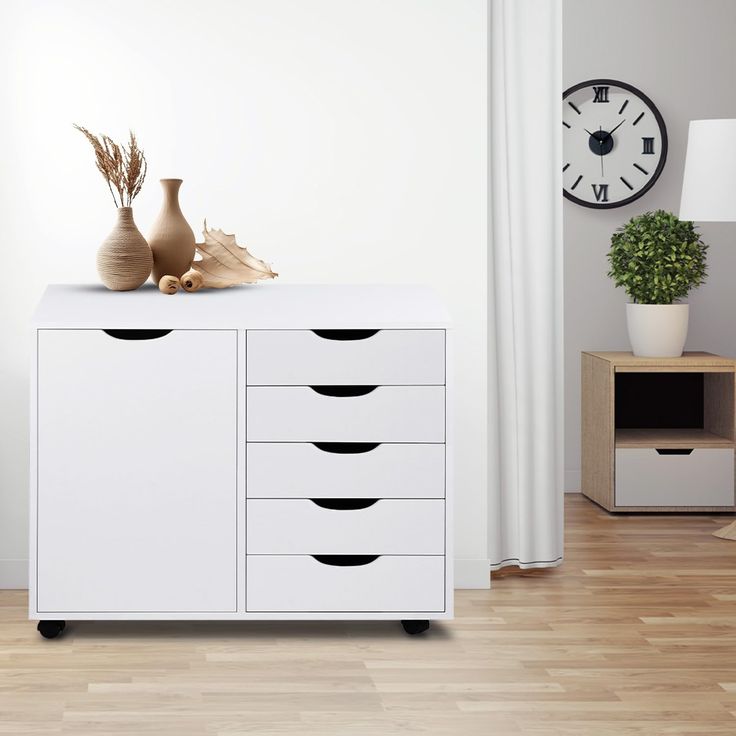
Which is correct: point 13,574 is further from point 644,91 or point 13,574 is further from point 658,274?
point 644,91

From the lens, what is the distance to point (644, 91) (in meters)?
4.82

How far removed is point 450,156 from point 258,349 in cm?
91

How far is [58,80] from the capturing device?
10.4ft

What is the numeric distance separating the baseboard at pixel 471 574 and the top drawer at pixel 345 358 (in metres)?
0.77

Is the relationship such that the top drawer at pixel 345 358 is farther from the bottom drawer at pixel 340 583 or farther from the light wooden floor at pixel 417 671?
the light wooden floor at pixel 417 671

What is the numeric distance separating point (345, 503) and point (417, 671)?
0.45 meters

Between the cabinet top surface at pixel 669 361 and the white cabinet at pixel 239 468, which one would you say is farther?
the cabinet top surface at pixel 669 361

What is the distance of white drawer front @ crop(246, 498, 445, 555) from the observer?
8.95ft

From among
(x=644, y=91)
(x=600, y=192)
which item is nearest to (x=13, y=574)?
(x=600, y=192)

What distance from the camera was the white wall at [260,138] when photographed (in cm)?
318

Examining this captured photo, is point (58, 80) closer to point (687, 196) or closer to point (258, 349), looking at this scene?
point (258, 349)

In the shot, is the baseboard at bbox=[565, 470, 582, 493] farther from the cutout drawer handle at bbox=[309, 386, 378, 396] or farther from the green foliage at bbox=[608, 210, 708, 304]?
Answer: the cutout drawer handle at bbox=[309, 386, 378, 396]

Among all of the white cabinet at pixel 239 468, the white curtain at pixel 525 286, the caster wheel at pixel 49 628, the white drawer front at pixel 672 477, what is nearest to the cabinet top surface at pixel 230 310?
the white cabinet at pixel 239 468

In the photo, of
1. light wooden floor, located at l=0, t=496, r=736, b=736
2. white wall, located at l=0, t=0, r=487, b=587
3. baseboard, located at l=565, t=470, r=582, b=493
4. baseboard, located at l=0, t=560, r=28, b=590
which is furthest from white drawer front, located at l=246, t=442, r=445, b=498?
baseboard, located at l=565, t=470, r=582, b=493
